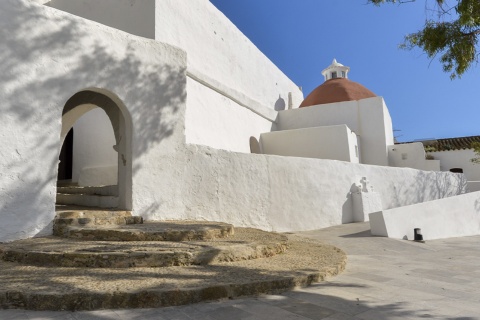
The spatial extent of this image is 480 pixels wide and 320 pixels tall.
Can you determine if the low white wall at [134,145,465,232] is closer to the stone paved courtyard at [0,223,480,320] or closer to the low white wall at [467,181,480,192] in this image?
the stone paved courtyard at [0,223,480,320]

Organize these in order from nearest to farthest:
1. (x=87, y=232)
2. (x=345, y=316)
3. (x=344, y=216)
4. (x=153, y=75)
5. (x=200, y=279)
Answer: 1. (x=345, y=316)
2. (x=200, y=279)
3. (x=87, y=232)
4. (x=153, y=75)
5. (x=344, y=216)

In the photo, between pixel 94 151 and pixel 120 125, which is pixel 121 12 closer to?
pixel 94 151

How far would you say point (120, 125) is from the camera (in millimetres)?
5902

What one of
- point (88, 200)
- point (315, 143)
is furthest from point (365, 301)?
point (315, 143)

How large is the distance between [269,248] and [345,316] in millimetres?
1817

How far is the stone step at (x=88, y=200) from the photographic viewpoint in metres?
5.95

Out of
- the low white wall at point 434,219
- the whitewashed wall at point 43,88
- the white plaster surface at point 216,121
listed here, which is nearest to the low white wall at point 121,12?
the white plaster surface at point 216,121

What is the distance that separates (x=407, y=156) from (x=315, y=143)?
631 cm

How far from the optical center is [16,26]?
14.8ft

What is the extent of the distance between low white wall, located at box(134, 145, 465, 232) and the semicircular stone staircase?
3.37ft

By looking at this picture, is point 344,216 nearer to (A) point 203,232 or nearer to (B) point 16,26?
(A) point 203,232

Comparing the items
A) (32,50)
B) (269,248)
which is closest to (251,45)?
(32,50)

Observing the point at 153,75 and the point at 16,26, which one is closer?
the point at 16,26

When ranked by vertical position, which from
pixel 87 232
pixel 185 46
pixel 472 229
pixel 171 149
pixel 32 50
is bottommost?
pixel 472 229
